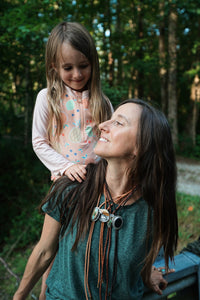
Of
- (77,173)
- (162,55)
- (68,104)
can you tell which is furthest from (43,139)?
(162,55)

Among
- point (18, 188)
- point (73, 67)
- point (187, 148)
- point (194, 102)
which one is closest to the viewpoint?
→ point (73, 67)

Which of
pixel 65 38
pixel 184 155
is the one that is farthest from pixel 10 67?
pixel 184 155

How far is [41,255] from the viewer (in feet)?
4.58

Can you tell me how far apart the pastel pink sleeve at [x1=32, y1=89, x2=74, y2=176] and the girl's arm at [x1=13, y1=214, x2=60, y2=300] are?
37cm

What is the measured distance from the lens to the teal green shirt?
1319 mm

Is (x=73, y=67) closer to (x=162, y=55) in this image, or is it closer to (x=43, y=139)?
(x=43, y=139)

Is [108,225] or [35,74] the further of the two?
[35,74]

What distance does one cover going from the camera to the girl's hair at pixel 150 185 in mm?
1283

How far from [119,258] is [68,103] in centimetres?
100

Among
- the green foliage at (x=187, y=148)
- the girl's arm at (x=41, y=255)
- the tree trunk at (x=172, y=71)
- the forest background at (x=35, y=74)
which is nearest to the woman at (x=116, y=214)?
the girl's arm at (x=41, y=255)

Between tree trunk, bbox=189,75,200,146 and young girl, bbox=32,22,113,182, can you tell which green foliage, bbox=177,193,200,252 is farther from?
tree trunk, bbox=189,75,200,146

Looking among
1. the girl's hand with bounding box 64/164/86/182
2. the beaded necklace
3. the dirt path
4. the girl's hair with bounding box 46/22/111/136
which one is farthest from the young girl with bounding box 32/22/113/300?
the dirt path

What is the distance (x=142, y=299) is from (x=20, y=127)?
6351mm

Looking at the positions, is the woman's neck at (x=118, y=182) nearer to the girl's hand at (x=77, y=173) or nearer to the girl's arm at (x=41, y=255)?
the girl's hand at (x=77, y=173)
